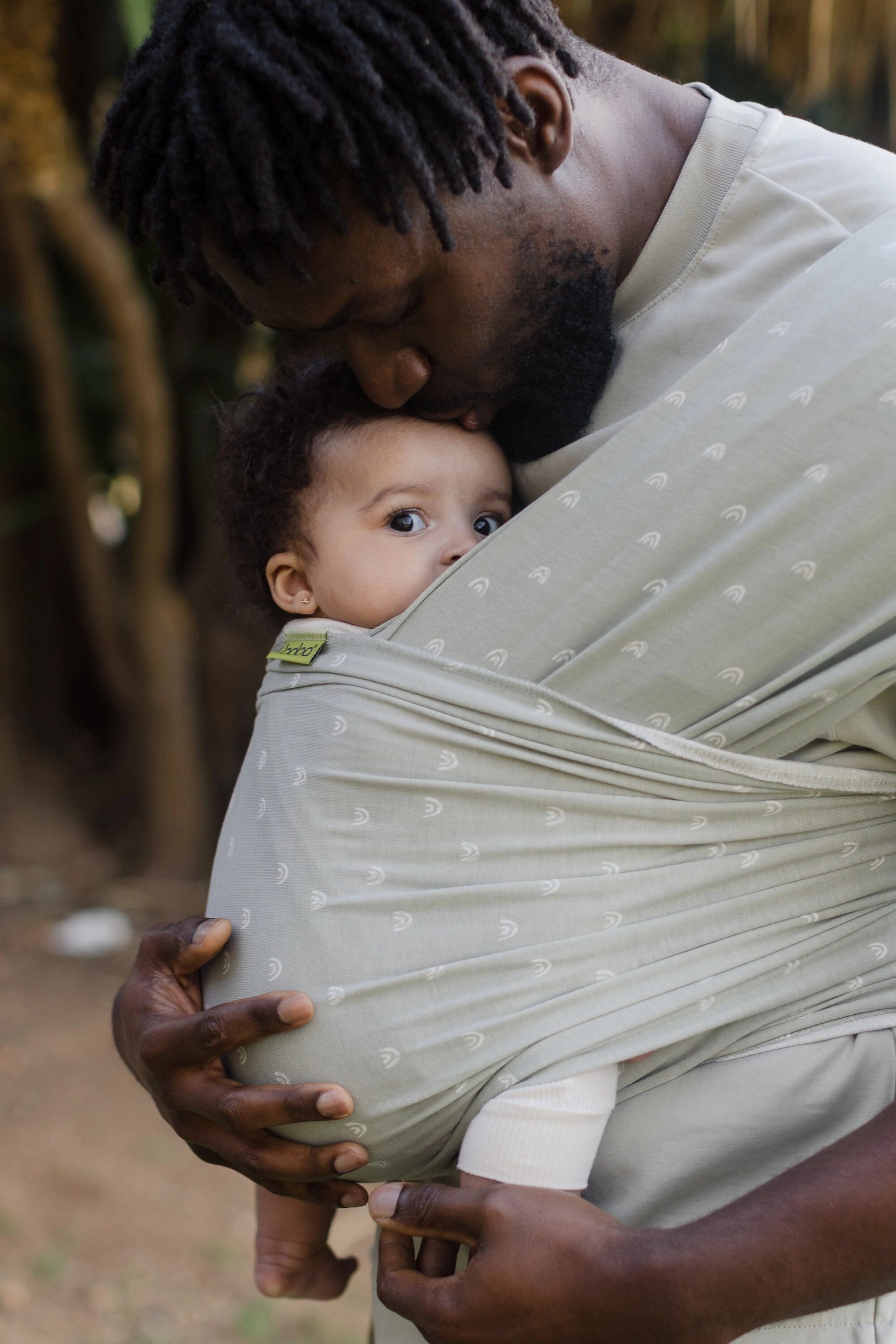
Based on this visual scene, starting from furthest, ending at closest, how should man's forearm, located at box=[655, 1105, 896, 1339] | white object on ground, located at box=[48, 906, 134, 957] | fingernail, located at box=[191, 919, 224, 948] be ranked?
white object on ground, located at box=[48, 906, 134, 957], fingernail, located at box=[191, 919, 224, 948], man's forearm, located at box=[655, 1105, 896, 1339]

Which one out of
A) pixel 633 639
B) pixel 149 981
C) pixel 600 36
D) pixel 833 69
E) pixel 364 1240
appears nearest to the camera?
pixel 633 639

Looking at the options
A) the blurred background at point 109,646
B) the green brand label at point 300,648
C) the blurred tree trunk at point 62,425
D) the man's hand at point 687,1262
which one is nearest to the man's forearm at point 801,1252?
the man's hand at point 687,1262

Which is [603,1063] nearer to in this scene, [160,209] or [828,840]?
[828,840]

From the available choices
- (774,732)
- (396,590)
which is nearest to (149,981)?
(396,590)

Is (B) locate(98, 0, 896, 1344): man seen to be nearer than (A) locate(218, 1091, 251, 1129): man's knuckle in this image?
Yes

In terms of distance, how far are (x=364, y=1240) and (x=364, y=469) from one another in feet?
4.19

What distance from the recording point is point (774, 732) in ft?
3.95

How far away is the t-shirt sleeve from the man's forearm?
13cm

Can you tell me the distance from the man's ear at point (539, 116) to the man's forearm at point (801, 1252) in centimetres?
101

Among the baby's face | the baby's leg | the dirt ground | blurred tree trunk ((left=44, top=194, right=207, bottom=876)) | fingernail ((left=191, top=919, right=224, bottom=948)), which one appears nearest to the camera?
fingernail ((left=191, top=919, right=224, bottom=948))

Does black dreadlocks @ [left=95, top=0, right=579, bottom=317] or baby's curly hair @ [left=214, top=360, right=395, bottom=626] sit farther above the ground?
black dreadlocks @ [left=95, top=0, right=579, bottom=317]

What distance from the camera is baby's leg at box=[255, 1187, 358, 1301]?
1735mm

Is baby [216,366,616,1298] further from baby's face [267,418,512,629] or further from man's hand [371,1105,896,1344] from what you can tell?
man's hand [371,1105,896,1344]

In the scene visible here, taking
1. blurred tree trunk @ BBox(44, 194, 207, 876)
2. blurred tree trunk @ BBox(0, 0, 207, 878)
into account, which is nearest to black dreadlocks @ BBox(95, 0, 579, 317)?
blurred tree trunk @ BBox(0, 0, 207, 878)
